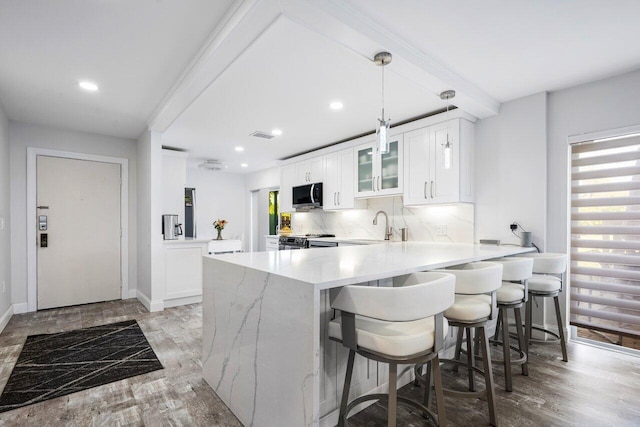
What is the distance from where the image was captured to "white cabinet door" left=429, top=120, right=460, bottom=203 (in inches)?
139

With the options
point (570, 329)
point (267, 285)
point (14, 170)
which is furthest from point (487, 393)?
point (14, 170)

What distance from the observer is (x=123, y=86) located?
3.05 metres

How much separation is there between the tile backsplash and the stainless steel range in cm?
37

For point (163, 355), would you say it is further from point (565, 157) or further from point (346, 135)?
point (565, 157)

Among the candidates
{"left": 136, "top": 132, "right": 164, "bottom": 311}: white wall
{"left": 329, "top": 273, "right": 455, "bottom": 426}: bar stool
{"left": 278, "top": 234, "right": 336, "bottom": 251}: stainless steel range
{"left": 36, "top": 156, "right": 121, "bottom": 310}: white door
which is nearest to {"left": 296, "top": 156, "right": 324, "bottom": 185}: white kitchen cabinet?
{"left": 278, "top": 234, "right": 336, "bottom": 251}: stainless steel range

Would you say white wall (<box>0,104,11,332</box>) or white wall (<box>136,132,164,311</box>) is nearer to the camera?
white wall (<box>0,104,11,332</box>)

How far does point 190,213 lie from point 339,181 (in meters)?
3.83

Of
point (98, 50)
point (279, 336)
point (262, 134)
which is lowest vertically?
point (279, 336)

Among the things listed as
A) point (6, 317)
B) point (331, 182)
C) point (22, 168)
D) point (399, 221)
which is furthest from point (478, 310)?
point (22, 168)

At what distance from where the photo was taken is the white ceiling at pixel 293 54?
6.34ft

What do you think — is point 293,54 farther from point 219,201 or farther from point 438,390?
point 219,201

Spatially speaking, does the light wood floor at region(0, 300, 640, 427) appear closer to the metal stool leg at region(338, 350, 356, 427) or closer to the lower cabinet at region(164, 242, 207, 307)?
the metal stool leg at region(338, 350, 356, 427)

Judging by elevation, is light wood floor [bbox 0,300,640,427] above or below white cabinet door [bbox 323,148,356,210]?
below

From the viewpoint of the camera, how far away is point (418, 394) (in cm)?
212
